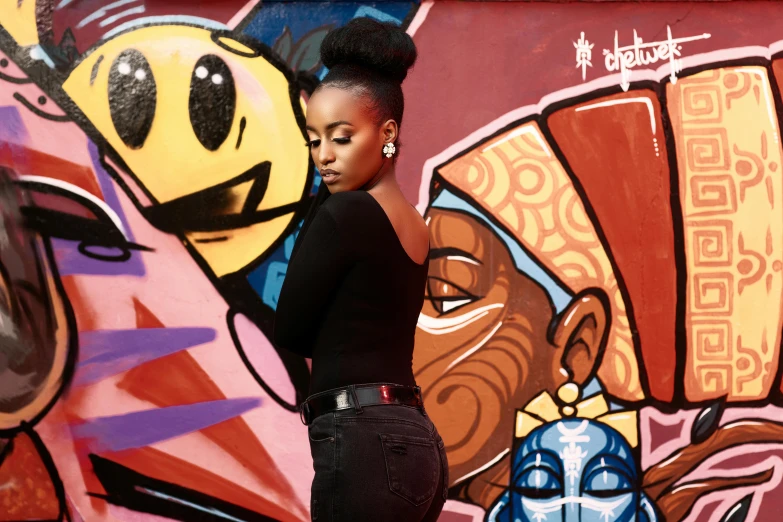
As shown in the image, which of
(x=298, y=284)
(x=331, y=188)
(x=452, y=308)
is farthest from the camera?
(x=452, y=308)

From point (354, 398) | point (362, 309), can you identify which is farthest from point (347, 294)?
point (354, 398)

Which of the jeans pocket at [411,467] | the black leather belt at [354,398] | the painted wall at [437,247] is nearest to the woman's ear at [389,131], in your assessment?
the black leather belt at [354,398]

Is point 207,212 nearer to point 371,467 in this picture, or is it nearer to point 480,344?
point 480,344

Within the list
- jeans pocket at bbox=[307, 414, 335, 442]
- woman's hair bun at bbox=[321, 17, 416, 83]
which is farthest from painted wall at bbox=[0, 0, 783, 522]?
jeans pocket at bbox=[307, 414, 335, 442]

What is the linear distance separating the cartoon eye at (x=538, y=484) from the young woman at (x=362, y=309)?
2.01 metres

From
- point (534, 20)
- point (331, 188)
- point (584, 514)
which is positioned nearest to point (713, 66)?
point (534, 20)

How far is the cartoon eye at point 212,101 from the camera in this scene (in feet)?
13.0

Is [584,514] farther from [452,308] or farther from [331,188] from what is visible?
[331,188]

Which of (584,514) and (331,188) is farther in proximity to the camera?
(584,514)

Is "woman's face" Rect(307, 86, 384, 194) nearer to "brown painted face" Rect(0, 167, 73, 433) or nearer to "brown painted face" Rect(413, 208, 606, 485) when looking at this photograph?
"brown painted face" Rect(413, 208, 606, 485)

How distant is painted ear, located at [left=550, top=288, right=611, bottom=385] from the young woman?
6.59 ft

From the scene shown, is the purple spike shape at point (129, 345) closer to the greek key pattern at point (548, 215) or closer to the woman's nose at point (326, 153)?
the greek key pattern at point (548, 215)

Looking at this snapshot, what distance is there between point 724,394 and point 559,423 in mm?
783

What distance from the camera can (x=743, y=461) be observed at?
4.00 m
